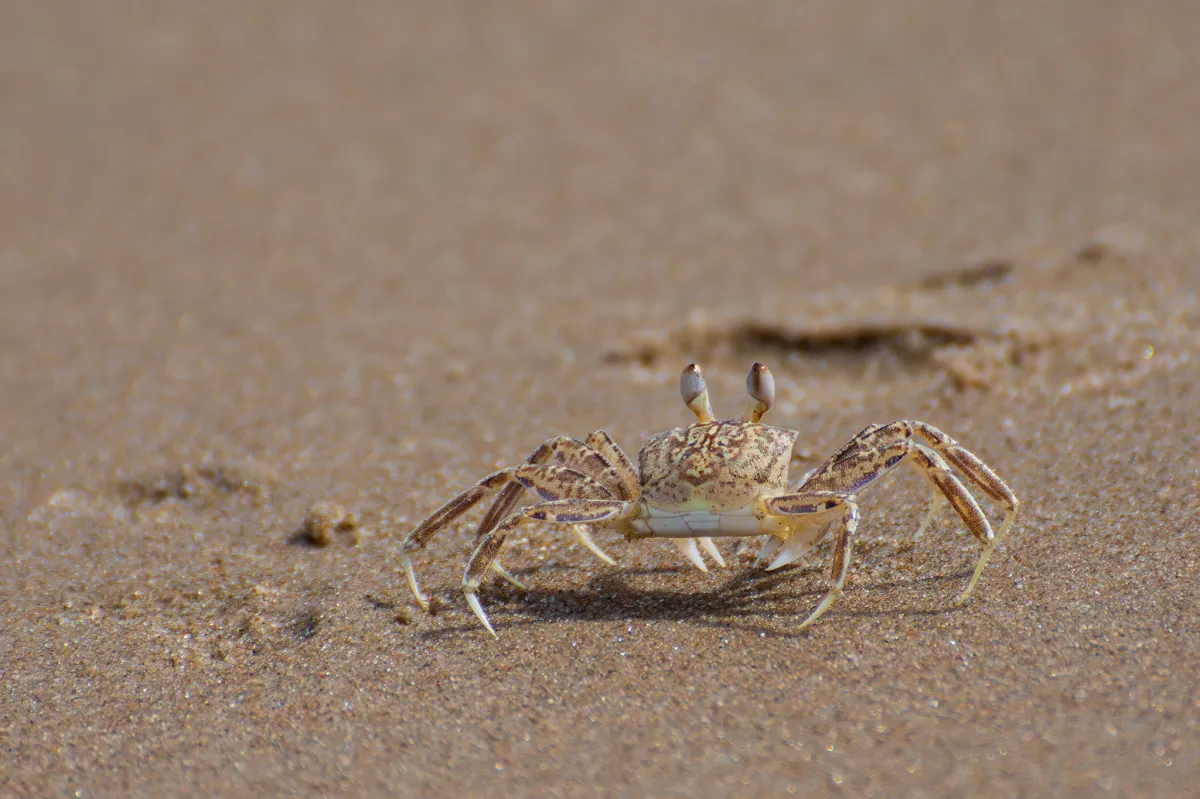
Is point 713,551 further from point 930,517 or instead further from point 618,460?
point 930,517

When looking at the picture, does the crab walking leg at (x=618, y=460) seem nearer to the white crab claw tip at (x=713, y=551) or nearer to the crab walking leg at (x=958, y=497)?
the white crab claw tip at (x=713, y=551)

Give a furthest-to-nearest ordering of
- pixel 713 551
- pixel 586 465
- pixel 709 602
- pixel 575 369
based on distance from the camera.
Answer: pixel 575 369 → pixel 713 551 → pixel 586 465 → pixel 709 602

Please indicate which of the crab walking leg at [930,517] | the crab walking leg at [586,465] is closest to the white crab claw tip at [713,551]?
the crab walking leg at [586,465]

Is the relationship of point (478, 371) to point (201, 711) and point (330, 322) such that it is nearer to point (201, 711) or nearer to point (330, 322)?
point (330, 322)

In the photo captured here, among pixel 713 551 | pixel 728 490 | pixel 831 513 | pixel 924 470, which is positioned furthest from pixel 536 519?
pixel 924 470

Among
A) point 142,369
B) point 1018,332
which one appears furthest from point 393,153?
point 1018,332
